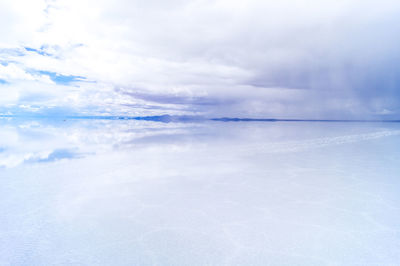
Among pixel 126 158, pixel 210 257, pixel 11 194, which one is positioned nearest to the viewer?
pixel 210 257

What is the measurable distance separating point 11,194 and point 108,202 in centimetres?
214

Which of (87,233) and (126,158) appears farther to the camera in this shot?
(126,158)

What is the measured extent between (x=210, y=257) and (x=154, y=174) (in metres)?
4.34

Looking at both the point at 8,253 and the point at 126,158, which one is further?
the point at 126,158

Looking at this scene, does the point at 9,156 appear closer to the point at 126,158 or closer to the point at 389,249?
the point at 126,158

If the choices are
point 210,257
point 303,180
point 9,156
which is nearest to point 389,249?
point 210,257

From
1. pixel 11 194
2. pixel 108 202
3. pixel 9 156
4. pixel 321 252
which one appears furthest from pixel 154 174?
pixel 9 156

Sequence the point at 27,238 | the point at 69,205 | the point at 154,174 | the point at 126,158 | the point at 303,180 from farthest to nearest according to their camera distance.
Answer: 1. the point at 126,158
2. the point at 154,174
3. the point at 303,180
4. the point at 69,205
5. the point at 27,238

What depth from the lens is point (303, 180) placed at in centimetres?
→ 686

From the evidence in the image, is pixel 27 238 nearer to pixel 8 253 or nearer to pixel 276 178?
pixel 8 253

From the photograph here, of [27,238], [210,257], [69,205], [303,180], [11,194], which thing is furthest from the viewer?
[303,180]

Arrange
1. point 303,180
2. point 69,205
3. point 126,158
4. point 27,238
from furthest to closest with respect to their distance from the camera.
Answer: point 126,158
point 303,180
point 69,205
point 27,238

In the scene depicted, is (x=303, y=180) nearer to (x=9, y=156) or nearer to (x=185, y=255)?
(x=185, y=255)

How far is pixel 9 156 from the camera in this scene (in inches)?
391
